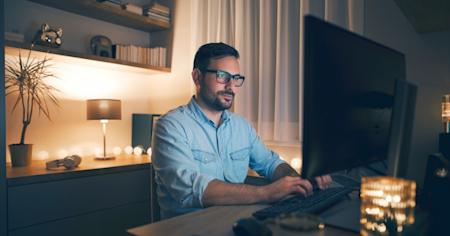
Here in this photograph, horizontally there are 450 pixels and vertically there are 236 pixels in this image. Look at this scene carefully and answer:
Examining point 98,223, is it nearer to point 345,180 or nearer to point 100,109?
point 100,109

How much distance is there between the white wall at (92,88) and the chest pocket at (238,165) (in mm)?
1472

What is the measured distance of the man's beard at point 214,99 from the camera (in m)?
1.64

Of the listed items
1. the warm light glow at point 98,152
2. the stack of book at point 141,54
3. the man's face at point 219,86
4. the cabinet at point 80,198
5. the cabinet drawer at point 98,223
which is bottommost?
the cabinet drawer at point 98,223

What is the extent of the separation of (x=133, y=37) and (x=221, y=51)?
1824mm

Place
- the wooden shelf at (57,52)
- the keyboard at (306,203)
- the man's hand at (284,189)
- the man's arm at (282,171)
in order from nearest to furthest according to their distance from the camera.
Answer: the keyboard at (306,203)
the man's hand at (284,189)
the man's arm at (282,171)
the wooden shelf at (57,52)

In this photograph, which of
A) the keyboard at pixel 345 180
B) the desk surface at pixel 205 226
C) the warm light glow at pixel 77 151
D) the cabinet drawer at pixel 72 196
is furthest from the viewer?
the warm light glow at pixel 77 151

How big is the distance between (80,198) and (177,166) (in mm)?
1170

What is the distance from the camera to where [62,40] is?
2611 millimetres

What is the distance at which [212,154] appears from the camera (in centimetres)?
153

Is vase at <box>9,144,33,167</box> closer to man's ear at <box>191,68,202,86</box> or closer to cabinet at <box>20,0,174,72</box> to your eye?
cabinet at <box>20,0,174,72</box>

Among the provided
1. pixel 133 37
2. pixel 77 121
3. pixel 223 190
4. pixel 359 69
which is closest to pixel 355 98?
pixel 359 69

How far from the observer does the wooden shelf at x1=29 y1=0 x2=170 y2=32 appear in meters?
2.47

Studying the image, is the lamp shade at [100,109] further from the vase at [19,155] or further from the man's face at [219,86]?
the man's face at [219,86]

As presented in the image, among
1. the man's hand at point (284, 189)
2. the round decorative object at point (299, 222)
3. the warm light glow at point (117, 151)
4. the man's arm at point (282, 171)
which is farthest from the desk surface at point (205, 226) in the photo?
the warm light glow at point (117, 151)
